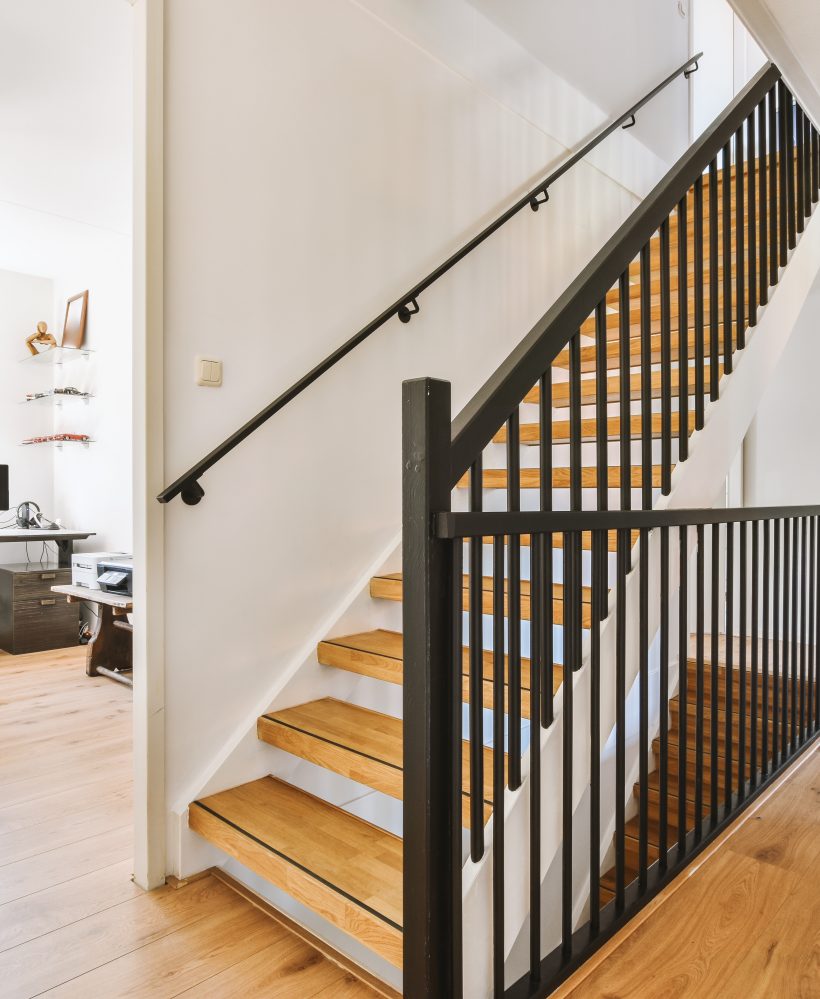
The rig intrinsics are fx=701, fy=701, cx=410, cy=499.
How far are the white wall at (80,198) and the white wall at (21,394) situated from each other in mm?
76

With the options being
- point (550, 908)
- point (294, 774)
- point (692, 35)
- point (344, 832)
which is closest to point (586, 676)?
point (344, 832)

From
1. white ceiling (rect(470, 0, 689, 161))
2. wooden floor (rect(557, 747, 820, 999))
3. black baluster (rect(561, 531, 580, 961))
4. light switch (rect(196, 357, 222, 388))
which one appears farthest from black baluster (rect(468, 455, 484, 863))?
white ceiling (rect(470, 0, 689, 161))

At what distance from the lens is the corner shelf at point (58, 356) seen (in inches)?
195

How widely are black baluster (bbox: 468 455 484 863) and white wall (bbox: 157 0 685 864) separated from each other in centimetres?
100

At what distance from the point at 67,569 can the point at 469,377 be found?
10.6 feet

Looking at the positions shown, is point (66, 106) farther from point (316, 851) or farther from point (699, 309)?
point (316, 851)

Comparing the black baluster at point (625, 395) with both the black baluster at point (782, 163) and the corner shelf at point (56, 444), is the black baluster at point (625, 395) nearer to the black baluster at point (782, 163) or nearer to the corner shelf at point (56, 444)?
the black baluster at point (782, 163)

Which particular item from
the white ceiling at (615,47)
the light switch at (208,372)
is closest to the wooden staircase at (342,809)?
the light switch at (208,372)

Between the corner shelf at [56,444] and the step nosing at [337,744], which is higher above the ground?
the corner shelf at [56,444]

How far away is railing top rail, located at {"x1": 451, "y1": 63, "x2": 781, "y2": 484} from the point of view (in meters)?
1.14

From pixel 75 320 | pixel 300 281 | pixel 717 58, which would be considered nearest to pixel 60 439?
pixel 75 320

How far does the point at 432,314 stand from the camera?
8.98ft

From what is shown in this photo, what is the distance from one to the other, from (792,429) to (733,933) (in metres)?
3.58

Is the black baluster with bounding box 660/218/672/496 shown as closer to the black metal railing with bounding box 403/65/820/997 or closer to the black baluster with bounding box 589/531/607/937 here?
the black metal railing with bounding box 403/65/820/997
